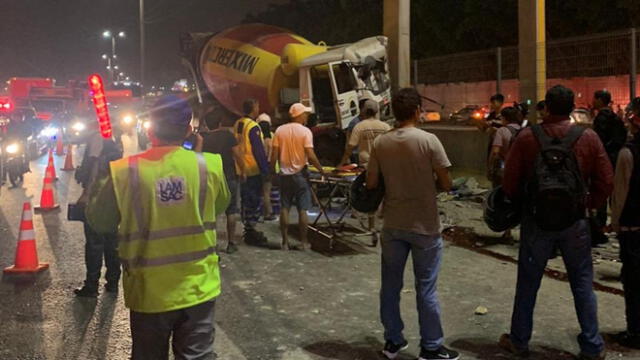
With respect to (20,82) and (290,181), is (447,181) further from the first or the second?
(20,82)

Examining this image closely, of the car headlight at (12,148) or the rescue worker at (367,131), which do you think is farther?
the car headlight at (12,148)

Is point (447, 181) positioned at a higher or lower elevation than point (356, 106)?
lower

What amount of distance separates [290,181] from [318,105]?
5693 mm

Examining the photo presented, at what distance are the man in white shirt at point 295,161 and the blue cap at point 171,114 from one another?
465cm

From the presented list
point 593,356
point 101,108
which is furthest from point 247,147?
point 593,356

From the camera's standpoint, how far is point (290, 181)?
8.18 m

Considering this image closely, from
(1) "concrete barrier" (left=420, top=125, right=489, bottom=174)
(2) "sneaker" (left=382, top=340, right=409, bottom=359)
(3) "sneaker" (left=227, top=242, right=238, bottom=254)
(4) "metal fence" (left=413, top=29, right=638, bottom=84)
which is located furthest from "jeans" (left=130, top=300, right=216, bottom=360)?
(1) "concrete barrier" (left=420, top=125, right=489, bottom=174)

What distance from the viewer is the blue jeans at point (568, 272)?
4469 mm

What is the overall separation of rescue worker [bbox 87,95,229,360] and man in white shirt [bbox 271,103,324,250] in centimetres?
486

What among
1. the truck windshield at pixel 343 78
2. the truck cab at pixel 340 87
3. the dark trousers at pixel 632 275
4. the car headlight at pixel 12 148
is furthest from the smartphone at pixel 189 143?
the car headlight at pixel 12 148

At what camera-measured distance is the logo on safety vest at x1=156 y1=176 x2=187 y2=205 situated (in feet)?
10.3

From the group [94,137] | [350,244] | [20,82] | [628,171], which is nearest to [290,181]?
[350,244]

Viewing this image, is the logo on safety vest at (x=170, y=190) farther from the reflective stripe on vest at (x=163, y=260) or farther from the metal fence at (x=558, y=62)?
the metal fence at (x=558, y=62)

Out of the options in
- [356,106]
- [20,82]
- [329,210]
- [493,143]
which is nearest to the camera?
[493,143]
